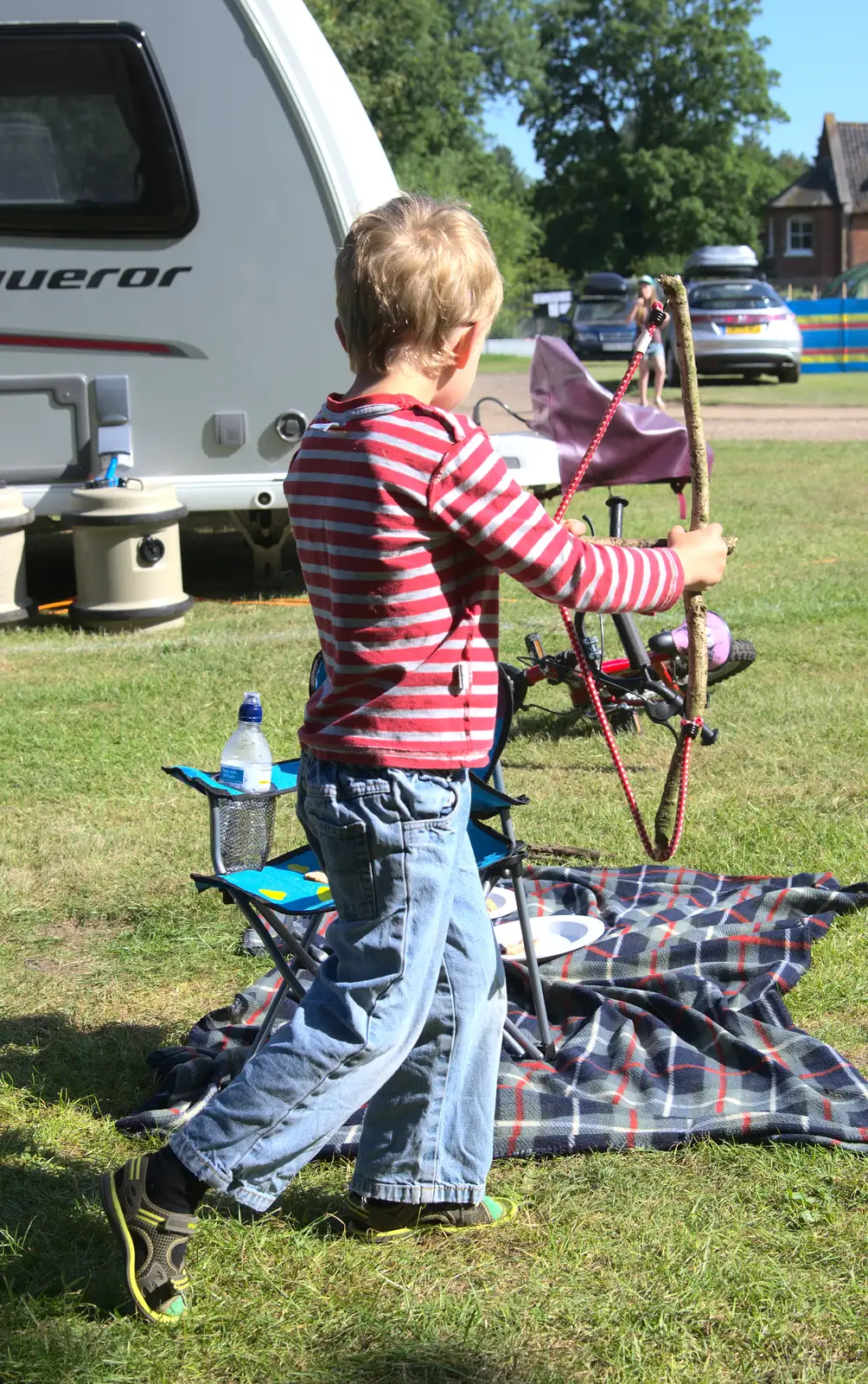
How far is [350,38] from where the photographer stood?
3406 centimetres

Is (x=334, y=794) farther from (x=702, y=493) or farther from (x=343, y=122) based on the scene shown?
(x=343, y=122)

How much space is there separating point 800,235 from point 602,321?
40297 millimetres

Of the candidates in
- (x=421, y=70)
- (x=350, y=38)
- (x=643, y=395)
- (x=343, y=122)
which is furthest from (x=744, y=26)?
(x=343, y=122)

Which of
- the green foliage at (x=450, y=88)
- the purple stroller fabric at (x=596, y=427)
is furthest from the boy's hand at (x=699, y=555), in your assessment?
the green foliage at (x=450, y=88)

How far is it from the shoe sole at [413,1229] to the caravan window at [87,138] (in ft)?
18.4

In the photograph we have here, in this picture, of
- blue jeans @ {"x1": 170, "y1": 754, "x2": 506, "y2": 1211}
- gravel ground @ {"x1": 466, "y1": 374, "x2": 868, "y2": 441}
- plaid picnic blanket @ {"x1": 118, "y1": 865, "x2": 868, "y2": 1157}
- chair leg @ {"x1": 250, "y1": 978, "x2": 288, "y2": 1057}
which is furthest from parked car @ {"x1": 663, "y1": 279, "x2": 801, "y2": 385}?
blue jeans @ {"x1": 170, "y1": 754, "x2": 506, "y2": 1211}

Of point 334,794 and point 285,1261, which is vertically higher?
point 334,794

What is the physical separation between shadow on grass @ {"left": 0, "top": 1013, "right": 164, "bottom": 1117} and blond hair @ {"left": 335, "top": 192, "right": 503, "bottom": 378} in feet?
5.55

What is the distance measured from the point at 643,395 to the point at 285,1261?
13471mm

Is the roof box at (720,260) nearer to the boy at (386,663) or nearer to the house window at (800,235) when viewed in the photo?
the house window at (800,235)

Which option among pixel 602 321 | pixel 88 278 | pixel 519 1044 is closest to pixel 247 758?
pixel 519 1044

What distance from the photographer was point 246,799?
322cm

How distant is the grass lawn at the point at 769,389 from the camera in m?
21.5

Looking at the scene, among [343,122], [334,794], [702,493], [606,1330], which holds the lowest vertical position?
[606,1330]
